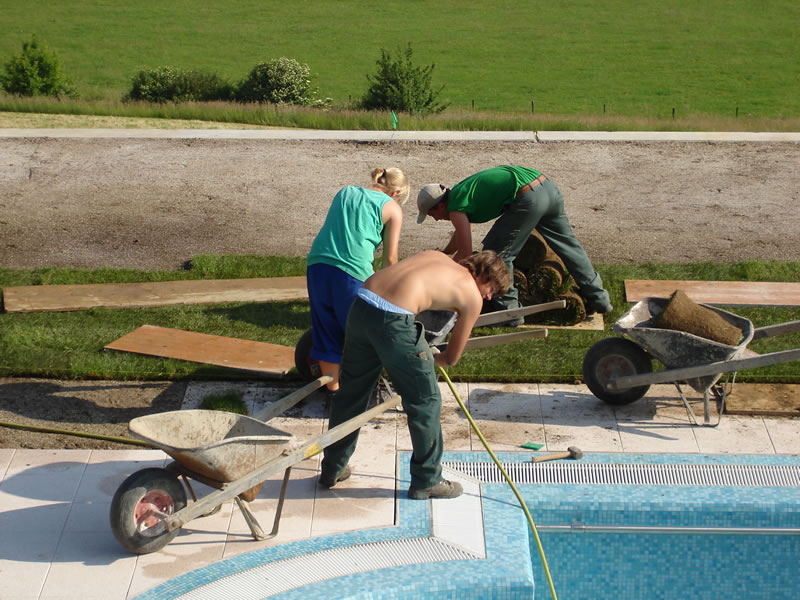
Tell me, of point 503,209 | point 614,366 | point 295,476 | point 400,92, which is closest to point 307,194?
point 503,209

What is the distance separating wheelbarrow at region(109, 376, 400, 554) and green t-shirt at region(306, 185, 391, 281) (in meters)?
1.26

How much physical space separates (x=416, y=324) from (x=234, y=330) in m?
3.40

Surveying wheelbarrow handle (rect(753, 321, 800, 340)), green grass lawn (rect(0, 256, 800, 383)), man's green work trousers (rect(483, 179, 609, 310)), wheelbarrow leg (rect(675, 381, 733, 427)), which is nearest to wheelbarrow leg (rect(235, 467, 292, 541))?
green grass lawn (rect(0, 256, 800, 383))

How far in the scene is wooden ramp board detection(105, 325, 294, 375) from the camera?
25.0 feet

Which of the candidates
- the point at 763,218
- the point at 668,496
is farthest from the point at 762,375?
the point at 763,218

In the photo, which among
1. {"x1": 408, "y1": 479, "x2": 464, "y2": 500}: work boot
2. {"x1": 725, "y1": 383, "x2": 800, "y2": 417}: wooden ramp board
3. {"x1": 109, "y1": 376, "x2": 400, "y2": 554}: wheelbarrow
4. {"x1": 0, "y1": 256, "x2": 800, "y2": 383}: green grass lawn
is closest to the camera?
{"x1": 109, "y1": 376, "x2": 400, "y2": 554}: wheelbarrow

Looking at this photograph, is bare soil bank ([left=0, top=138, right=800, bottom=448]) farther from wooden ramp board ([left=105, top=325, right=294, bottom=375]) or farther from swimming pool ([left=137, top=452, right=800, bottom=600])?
swimming pool ([left=137, top=452, right=800, bottom=600])

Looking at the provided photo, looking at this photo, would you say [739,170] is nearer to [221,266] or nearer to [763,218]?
[763,218]

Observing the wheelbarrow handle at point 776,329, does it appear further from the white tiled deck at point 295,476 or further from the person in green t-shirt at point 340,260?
the person in green t-shirt at point 340,260

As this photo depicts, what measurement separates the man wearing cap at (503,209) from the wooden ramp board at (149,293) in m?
1.85

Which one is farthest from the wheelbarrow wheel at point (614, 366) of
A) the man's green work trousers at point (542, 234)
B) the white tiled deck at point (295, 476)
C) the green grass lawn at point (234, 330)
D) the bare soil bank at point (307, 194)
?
the bare soil bank at point (307, 194)

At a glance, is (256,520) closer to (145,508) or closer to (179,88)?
(145,508)

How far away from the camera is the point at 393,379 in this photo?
215 inches

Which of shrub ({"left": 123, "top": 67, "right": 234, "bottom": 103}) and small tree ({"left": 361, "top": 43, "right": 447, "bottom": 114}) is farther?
shrub ({"left": 123, "top": 67, "right": 234, "bottom": 103})
